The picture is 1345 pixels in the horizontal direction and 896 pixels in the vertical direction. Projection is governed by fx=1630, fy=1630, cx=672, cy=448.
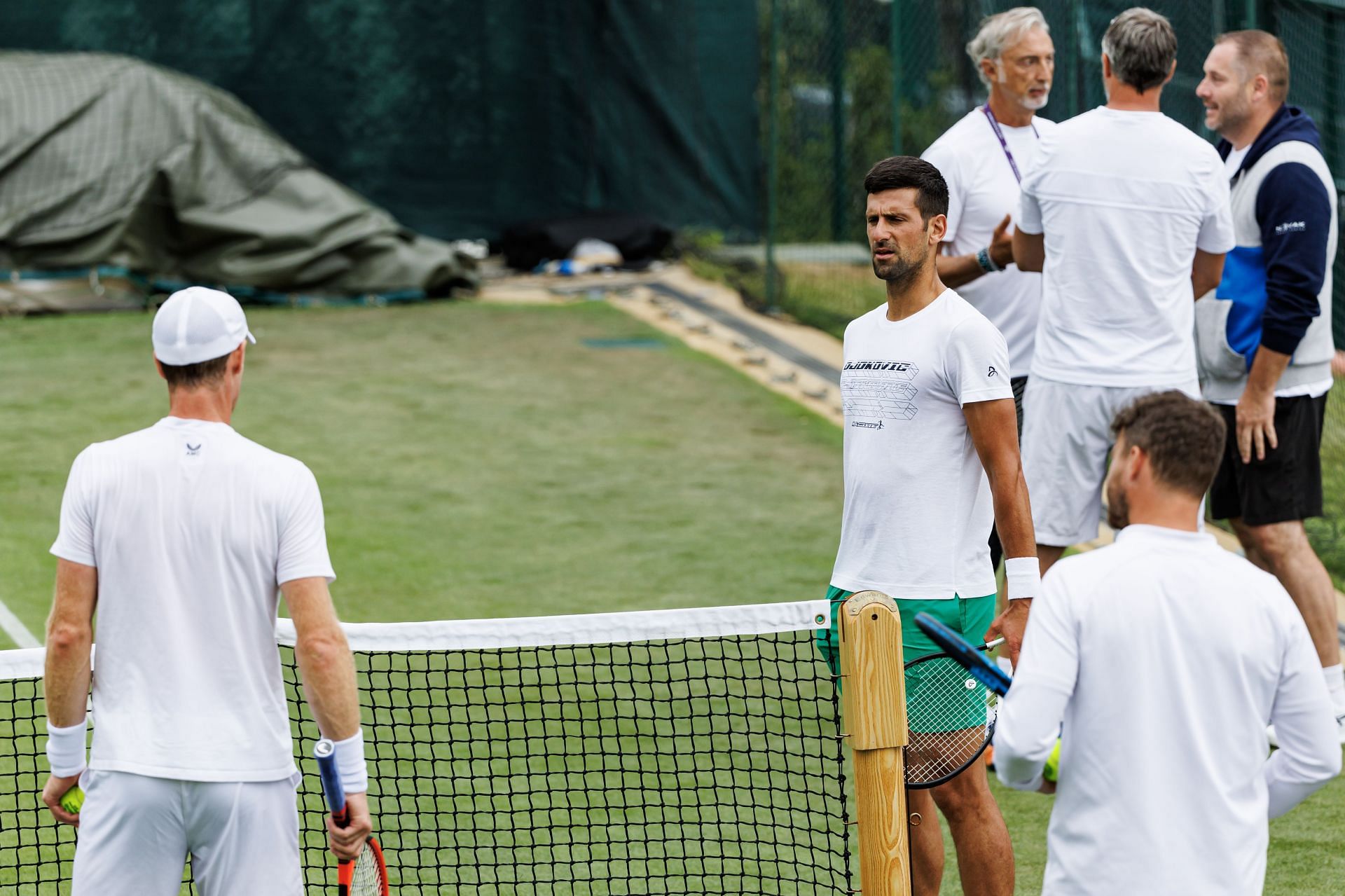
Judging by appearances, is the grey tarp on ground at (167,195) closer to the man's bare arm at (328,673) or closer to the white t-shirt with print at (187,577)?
the white t-shirt with print at (187,577)

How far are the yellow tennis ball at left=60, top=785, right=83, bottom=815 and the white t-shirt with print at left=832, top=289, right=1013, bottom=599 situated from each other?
1.91m

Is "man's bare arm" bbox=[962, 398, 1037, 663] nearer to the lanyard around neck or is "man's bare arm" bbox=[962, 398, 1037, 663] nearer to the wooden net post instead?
the wooden net post

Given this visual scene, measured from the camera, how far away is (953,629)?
13.6 feet

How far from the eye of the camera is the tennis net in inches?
170

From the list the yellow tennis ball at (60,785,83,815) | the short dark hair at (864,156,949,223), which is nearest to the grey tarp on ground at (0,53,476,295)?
the short dark hair at (864,156,949,223)

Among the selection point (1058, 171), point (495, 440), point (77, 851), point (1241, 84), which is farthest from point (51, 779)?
point (495, 440)

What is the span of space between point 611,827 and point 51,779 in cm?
216

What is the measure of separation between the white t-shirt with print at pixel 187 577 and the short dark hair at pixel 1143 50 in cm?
317

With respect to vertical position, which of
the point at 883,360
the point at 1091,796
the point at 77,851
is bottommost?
the point at 77,851

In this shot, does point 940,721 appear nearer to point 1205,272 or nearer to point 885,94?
point 1205,272

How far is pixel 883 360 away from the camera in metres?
4.15

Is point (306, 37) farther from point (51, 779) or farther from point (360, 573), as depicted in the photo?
point (51, 779)

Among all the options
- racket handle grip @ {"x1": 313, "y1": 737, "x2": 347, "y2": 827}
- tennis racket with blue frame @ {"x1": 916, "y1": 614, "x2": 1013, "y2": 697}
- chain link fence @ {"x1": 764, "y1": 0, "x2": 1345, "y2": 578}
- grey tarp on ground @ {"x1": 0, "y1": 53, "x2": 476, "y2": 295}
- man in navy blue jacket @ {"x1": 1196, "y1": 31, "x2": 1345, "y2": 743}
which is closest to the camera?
tennis racket with blue frame @ {"x1": 916, "y1": 614, "x2": 1013, "y2": 697}

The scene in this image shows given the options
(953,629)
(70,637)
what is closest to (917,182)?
(953,629)
